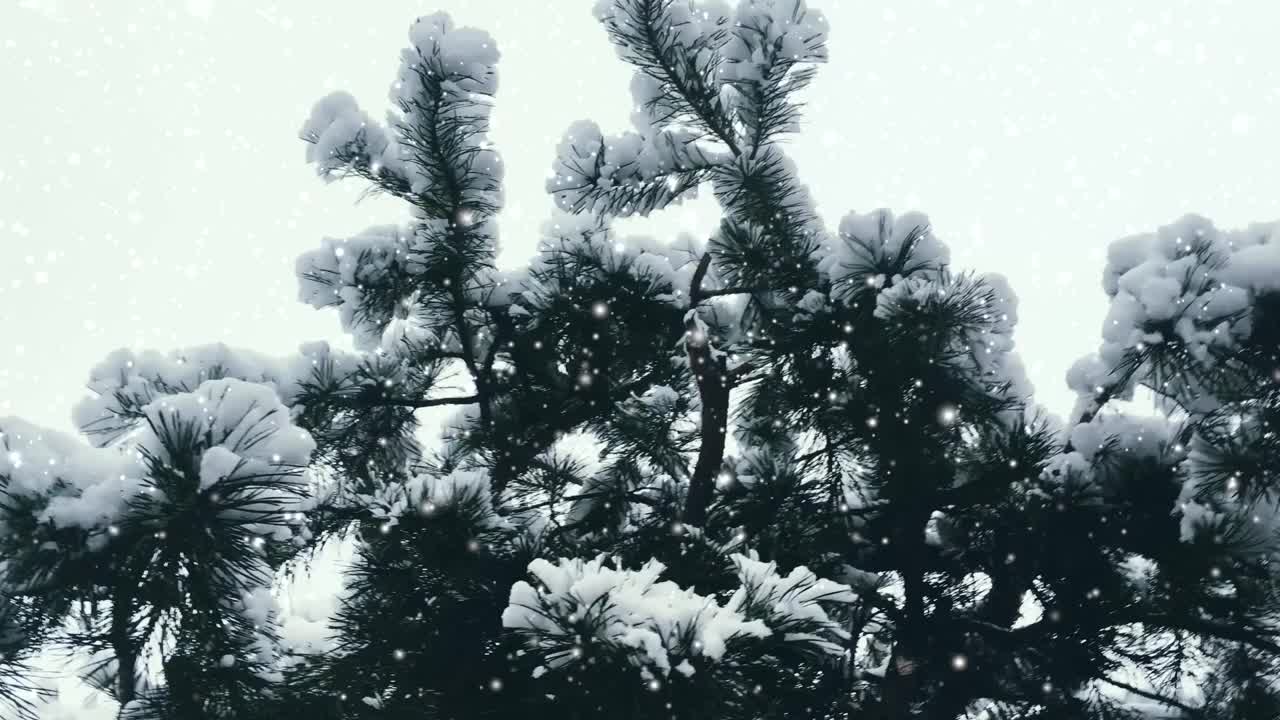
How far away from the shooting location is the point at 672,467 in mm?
3213

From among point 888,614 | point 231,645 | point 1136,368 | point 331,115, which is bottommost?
point 231,645

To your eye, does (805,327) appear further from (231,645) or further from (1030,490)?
(231,645)

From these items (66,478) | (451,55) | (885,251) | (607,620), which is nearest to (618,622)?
(607,620)

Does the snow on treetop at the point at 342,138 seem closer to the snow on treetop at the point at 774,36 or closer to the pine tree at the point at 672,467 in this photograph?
the pine tree at the point at 672,467

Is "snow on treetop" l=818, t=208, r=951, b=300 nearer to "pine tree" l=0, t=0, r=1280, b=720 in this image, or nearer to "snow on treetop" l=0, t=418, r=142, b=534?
"pine tree" l=0, t=0, r=1280, b=720

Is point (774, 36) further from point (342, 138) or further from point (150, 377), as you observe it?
point (150, 377)

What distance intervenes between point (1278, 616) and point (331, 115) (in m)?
3.35

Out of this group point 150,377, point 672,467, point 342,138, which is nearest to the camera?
point 150,377

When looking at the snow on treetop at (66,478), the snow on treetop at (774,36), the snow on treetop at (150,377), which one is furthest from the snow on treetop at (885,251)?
the snow on treetop at (66,478)

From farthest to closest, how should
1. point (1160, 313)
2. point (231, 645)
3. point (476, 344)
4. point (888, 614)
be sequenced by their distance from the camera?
point (476, 344) → point (888, 614) → point (1160, 313) → point (231, 645)

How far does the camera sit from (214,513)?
1100mm

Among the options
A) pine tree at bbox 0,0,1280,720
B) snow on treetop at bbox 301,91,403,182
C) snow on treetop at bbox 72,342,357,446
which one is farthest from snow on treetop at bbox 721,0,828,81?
snow on treetop at bbox 72,342,357,446

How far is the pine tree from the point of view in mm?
1146

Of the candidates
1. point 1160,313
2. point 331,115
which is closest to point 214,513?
point 331,115
